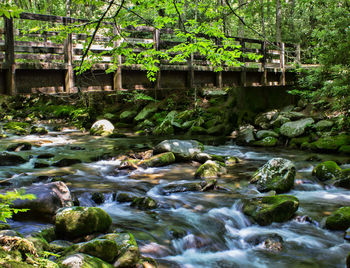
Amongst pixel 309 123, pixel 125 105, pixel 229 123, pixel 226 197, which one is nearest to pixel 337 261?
pixel 226 197

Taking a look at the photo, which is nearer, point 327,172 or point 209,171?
point 327,172

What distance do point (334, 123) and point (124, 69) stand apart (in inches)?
355

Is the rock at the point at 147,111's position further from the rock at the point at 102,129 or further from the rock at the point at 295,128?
the rock at the point at 295,128

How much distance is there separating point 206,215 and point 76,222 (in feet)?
9.62

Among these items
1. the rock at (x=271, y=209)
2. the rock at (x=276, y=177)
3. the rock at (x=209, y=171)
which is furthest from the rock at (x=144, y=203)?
the rock at (x=276, y=177)

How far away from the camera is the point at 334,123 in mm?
13555

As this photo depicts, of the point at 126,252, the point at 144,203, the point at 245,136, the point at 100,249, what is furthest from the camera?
the point at 245,136

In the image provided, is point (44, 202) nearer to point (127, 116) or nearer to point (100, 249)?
point (100, 249)

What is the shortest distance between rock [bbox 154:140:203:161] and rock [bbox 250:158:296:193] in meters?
3.07

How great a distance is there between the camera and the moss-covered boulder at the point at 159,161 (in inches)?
425

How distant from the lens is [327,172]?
945 centimetres

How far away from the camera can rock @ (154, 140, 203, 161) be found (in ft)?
37.6

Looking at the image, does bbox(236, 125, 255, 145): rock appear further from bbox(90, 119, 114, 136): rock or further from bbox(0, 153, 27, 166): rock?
bbox(0, 153, 27, 166): rock

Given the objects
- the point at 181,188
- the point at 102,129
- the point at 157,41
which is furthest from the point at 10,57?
the point at 102,129
